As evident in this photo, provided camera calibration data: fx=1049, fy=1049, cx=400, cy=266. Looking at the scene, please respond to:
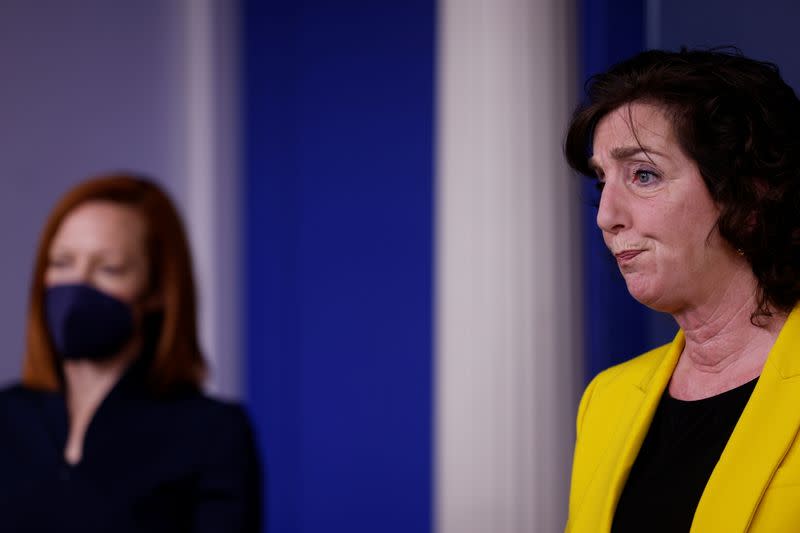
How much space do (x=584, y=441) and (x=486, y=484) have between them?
57cm

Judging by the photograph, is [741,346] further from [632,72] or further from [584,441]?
[632,72]

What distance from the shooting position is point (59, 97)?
179 inches

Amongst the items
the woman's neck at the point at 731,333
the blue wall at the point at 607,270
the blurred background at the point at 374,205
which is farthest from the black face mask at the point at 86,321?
the woman's neck at the point at 731,333

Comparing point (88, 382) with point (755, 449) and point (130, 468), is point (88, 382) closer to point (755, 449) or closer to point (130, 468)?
point (130, 468)

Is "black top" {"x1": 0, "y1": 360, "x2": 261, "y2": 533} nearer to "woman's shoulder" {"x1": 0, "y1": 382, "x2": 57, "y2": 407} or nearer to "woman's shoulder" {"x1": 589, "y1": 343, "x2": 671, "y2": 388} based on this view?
"woman's shoulder" {"x1": 0, "y1": 382, "x2": 57, "y2": 407}

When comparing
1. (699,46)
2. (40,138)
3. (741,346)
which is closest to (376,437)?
(40,138)

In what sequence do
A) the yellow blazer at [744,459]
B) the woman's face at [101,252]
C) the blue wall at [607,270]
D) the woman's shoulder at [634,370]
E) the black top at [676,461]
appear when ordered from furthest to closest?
the woman's face at [101,252], the blue wall at [607,270], the woman's shoulder at [634,370], the black top at [676,461], the yellow blazer at [744,459]

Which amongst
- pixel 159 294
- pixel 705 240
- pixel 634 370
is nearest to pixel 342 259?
pixel 159 294

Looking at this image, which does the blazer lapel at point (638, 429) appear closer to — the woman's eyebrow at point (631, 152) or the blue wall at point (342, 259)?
the woman's eyebrow at point (631, 152)

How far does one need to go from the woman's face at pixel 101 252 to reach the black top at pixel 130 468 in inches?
9.2

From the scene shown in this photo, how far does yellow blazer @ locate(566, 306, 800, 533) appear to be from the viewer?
4.74 ft

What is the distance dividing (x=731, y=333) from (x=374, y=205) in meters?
2.43

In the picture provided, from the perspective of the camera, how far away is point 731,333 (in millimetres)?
1631

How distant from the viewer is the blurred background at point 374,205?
7.68ft
